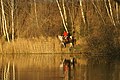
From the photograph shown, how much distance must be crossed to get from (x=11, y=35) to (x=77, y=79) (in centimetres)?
2484

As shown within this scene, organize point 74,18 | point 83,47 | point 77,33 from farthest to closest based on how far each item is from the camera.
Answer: point 74,18
point 77,33
point 83,47

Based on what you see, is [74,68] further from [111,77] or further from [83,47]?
[83,47]

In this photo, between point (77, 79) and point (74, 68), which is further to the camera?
point (74, 68)

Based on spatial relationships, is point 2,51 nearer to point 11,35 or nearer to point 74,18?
point 11,35

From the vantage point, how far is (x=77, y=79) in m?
21.0

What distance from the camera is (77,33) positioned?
42.8 m

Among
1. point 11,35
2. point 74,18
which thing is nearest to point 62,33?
point 74,18

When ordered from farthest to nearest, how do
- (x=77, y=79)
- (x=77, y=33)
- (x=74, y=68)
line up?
(x=77, y=33) < (x=74, y=68) < (x=77, y=79)

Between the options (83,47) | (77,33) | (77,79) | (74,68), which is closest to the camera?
(77,79)

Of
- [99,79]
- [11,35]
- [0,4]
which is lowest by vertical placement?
[99,79]

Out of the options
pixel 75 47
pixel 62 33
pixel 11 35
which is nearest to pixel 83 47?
pixel 75 47

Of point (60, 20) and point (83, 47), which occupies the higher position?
point (60, 20)

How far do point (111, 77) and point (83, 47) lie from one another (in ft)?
59.8

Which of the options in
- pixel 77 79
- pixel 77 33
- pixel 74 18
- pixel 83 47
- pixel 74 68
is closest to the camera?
pixel 77 79
